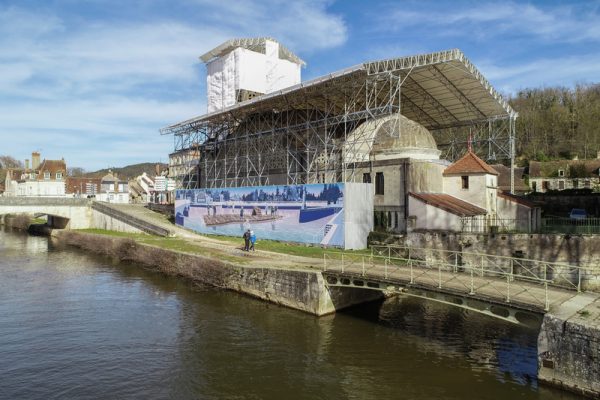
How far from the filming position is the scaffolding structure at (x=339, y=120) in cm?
3388

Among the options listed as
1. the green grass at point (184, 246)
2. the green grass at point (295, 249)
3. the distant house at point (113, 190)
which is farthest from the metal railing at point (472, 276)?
the distant house at point (113, 190)

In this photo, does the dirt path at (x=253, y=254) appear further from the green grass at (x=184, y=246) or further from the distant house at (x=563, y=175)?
the distant house at (x=563, y=175)

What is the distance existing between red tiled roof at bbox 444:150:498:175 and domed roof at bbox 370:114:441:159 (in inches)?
89.9

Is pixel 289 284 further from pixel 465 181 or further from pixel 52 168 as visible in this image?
pixel 52 168

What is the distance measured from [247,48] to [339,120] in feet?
66.2

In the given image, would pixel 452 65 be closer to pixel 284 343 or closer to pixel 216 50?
pixel 284 343

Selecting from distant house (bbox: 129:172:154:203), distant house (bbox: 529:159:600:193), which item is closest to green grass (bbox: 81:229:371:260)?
distant house (bbox: 529:159:600:193)

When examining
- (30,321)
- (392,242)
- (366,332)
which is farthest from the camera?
(392,242)

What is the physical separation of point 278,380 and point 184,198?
3689cm

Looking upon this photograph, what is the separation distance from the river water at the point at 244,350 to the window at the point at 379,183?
34.6 feet

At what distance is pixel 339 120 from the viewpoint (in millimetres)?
36000

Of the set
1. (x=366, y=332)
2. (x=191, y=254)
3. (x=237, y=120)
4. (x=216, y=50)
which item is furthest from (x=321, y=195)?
(x=216, y=50)

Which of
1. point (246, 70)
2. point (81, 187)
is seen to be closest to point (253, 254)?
point (246, 70)

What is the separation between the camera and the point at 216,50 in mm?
51719
